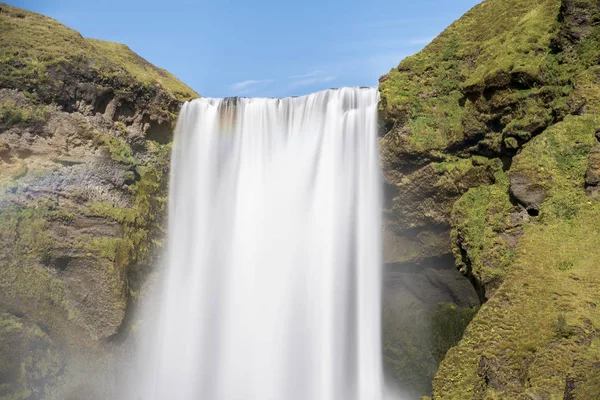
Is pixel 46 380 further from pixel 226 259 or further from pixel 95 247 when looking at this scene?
pixel 226 259

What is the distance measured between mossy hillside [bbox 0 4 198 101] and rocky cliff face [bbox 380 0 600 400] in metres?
10.5

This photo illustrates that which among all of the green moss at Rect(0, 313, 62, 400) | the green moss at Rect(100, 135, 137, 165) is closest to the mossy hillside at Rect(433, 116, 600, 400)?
the green moss at Rect(0, 313, 62, 400)

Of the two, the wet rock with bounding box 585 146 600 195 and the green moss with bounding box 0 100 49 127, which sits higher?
the green moss with bounding box 0 100 49 127

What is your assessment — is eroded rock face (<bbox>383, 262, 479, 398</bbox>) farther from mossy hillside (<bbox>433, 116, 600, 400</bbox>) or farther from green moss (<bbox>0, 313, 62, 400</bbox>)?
green moss (<bbox>0, 313, 62, 400</bbox>)

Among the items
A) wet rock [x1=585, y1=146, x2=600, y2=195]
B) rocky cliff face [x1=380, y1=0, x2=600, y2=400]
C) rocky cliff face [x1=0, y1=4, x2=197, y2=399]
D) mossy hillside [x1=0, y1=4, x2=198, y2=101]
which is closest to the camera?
rocky cliff face [x1=380, y1=0, x2=600, y2=400]

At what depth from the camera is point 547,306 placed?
9.91 metres

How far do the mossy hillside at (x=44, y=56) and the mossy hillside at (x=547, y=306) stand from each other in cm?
1500

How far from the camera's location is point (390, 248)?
1670cm

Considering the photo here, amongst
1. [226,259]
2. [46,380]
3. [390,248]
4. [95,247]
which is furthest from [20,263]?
[390,248]

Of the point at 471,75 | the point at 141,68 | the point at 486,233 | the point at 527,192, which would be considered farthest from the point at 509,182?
the point at 141,68

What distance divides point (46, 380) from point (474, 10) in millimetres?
19608

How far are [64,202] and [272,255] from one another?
7.57 meters

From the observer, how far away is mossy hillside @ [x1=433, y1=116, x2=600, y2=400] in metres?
9.02

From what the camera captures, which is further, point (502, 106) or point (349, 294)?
point (349, 294)
